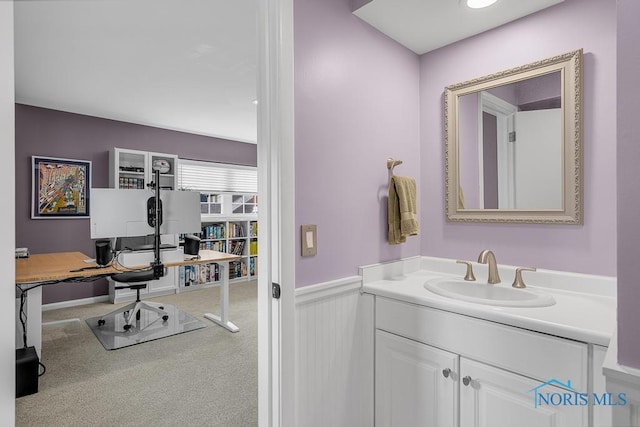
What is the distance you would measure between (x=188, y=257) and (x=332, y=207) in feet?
8.15

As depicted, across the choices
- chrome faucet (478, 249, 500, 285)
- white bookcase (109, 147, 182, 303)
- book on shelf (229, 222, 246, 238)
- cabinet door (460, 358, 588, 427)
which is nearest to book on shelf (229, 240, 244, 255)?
book on shelf (229, 222, 246, 238)

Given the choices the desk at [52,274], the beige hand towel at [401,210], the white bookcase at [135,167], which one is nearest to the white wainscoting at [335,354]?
the beige hand towel at [401,210]

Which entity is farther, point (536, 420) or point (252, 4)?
point (252, 4)

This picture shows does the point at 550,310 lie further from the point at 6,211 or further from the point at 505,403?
the point at 6,211

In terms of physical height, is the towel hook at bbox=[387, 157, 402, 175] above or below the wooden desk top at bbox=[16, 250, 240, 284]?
above

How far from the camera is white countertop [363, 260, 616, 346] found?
109 centimetres

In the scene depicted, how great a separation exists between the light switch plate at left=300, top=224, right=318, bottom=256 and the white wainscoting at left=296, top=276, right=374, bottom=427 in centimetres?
15

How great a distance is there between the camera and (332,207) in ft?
5.04

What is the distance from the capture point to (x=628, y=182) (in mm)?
739

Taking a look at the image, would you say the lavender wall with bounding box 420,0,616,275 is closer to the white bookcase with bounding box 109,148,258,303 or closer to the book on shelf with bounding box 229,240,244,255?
the white bookcase with bounding box 109,148,258,303

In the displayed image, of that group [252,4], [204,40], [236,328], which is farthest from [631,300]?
[236,328]

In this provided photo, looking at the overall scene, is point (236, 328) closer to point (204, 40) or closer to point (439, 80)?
point (204, 40)

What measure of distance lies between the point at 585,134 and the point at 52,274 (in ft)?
11.5

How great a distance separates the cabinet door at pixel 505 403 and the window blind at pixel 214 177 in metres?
4.09
